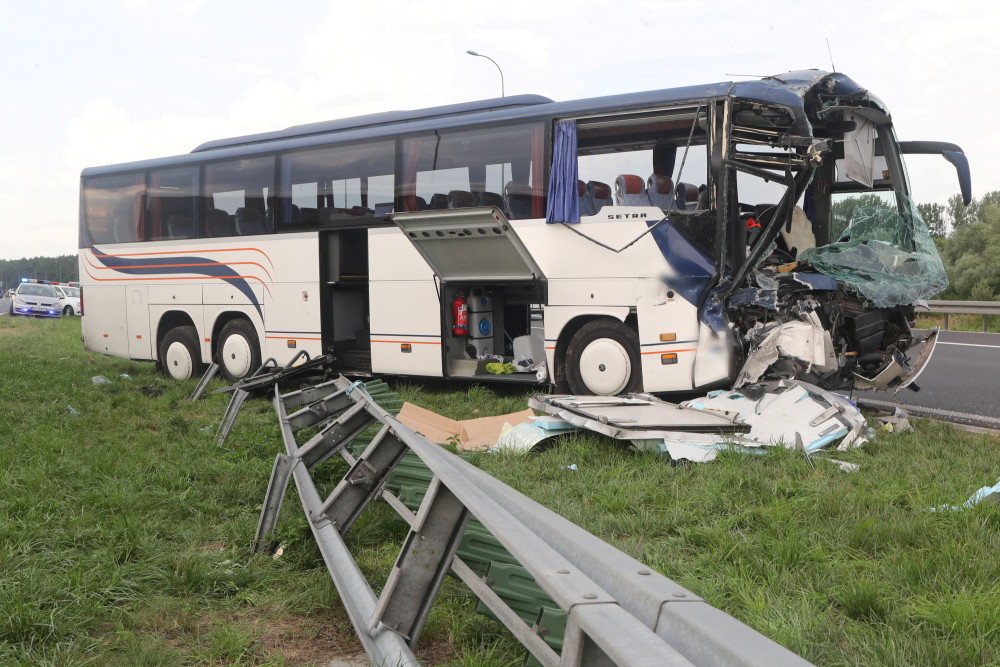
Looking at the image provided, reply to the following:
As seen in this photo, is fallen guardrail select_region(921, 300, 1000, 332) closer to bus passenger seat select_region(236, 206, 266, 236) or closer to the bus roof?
the bus roof

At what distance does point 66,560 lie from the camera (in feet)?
14.1

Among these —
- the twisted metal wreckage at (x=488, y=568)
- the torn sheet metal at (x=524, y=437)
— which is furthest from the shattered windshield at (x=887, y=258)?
the twisted metal wreckage at (x=488, y=568)

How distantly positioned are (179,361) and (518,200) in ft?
22.9

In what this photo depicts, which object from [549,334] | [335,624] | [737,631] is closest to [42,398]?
[549,334]

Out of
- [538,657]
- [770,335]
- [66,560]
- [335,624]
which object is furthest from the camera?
[770,335]

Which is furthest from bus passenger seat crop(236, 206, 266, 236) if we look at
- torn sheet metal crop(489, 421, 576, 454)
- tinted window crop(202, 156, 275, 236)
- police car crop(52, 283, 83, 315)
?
police car crop(52, 283, 83, 315)

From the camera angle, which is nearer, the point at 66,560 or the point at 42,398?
the point at 66,560

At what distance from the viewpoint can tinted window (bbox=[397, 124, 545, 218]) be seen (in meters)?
9.80

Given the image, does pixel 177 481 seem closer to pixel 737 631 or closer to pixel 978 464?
pixel 737 631

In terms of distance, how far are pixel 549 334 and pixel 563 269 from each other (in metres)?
0.78

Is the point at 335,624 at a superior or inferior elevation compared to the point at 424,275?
inferior

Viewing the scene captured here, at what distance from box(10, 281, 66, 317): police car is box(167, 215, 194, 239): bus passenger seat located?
31.6m

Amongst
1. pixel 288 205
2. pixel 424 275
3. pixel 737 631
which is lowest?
pixel 737 631

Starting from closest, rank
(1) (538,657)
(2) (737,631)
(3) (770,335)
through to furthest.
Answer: (2) (737,631) → (1) (538,657) → (3) (770,335)
